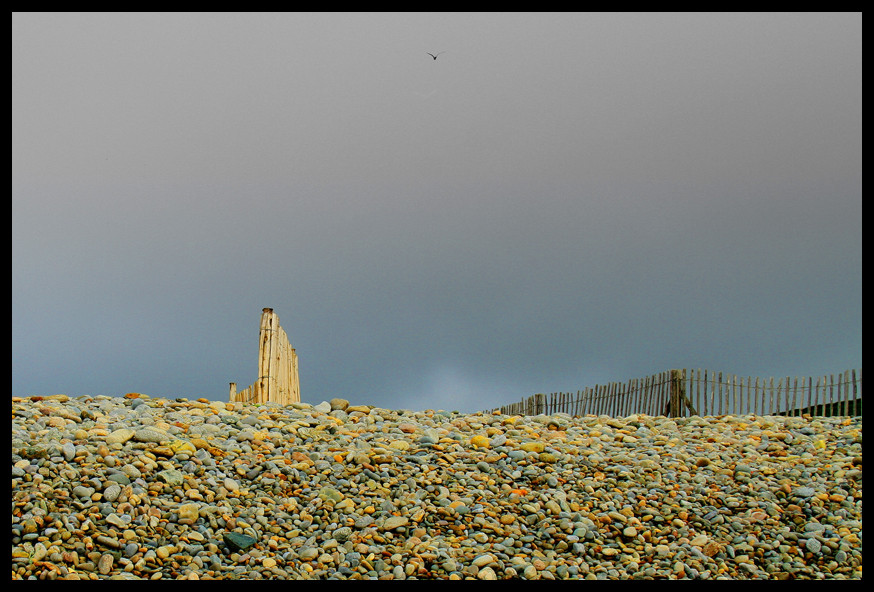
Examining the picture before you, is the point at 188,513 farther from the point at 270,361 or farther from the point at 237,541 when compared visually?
the point at 270,361

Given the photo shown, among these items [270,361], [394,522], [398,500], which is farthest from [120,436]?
[270,361]

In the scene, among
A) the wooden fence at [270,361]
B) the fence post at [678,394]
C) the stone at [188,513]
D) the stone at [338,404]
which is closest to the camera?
the stone at [188,513]

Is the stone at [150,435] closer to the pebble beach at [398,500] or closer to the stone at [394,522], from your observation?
the pebble beach at [398,500]

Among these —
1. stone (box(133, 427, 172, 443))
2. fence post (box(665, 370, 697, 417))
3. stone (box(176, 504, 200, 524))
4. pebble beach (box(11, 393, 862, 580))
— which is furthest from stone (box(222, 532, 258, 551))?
fence post (box(665, 370, 697, 417))

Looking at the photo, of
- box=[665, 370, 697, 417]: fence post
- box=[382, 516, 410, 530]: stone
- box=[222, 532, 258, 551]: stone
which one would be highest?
box=[665, 370, 697, 417]: fence post

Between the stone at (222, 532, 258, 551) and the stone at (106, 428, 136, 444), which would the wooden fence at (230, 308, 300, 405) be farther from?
the stone at (222, 532, 258, 551)

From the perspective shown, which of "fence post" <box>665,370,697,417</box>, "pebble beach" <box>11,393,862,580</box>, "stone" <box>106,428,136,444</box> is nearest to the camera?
"pebble beach" <box>11,393,862,580</box>

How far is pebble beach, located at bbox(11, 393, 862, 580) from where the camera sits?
198 inches

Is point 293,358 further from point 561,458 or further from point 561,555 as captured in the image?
point 561,555

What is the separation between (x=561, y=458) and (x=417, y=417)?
1.80 meters

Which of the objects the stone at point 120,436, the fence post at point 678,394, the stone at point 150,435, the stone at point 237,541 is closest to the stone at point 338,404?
the stone at point 150,435

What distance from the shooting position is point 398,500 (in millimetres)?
5770

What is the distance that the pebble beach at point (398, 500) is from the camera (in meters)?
5.02
